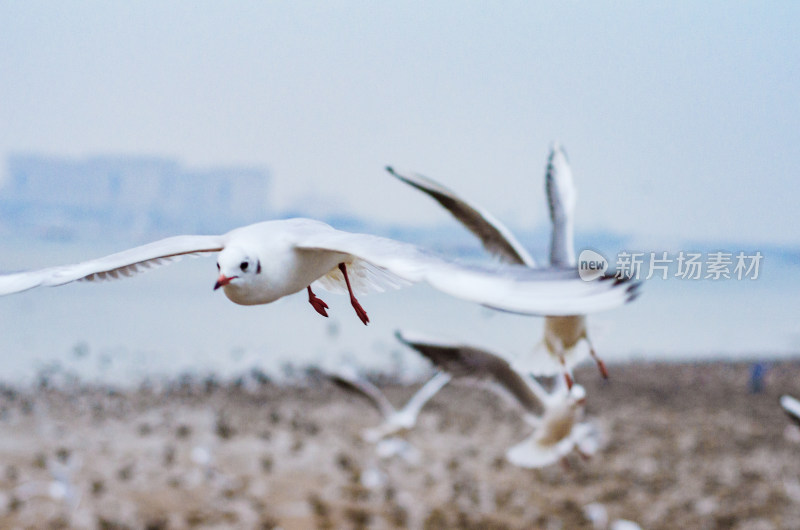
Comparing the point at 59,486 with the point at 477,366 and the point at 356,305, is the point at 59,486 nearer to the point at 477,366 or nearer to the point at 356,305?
the point at 477,366

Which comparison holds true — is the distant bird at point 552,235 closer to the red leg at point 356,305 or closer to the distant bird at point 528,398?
the red leg at point 356,305

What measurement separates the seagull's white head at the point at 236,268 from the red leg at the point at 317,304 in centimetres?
8

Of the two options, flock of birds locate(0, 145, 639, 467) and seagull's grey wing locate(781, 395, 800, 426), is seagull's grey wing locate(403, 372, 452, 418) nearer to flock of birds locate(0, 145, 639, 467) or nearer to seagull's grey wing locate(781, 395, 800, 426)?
seagull's grey wing locate(781, 395, 800, 426)

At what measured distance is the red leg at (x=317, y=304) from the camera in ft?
1.01

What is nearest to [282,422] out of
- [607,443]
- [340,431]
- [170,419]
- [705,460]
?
[340,431]

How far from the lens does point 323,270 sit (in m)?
0.26

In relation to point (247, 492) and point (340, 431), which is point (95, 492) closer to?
point (247, 492)

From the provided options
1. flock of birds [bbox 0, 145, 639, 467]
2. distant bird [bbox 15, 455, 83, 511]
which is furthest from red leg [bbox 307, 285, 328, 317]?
distant bird [bbox 15, 455, 83, 511]

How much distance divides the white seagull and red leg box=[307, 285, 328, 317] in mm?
24

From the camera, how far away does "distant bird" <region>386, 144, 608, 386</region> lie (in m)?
0.50

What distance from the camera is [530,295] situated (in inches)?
7.1

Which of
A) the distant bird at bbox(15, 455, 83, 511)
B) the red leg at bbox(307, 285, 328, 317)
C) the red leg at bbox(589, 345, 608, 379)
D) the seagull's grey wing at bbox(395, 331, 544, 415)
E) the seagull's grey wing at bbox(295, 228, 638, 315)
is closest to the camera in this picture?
the seagull's grey wing at bbox(295, 228, 638, 315)

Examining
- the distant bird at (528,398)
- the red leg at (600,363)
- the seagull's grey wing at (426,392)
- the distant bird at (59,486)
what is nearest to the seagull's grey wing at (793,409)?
the distant bird at (528,398)

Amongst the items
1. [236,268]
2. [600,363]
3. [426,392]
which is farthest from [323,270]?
[426,392]
